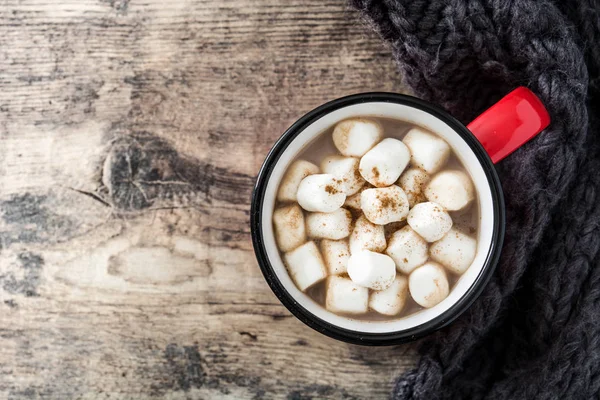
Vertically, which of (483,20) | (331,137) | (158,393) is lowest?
(158,393)

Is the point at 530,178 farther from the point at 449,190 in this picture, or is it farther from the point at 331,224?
the point at 331,224

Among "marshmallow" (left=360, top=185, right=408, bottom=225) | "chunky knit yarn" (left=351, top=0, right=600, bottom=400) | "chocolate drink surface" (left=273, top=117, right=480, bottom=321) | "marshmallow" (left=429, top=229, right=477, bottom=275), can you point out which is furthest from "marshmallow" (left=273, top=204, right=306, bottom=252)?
"chunky knit yarn" (left=351, top=0, right=600, bottom=400)

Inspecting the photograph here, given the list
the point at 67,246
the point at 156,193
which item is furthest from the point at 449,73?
the point at 67,246

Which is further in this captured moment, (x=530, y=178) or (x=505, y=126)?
(x=530, y=178)

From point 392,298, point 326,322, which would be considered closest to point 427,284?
point 392,298

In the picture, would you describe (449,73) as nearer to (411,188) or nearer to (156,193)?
(411,188)

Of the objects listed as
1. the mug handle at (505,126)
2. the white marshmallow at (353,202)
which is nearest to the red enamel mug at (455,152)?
the mug handle at (505,126)

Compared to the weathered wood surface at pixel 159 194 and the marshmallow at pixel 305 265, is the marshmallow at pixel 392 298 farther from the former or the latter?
the weathered wood surface at pixel 159 194
